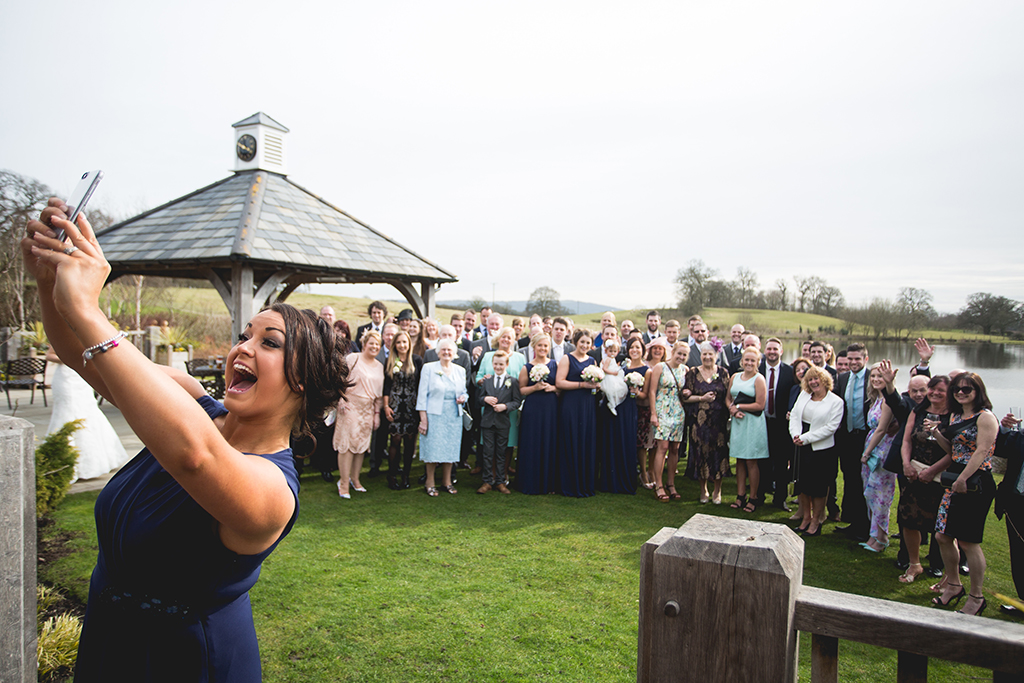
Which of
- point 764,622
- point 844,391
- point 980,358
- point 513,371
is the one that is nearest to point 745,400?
point 844,391

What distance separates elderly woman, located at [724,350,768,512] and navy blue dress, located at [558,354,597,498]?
6.44ft

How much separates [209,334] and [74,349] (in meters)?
30.3

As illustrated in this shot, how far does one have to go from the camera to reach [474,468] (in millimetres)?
9758

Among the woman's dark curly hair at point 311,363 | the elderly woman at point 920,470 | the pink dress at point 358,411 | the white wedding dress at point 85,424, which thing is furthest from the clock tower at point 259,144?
the elderly woman at point 920,470

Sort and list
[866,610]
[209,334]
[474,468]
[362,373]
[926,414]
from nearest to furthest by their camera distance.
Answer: [866,610], [926,414], [362,373], [474,468], [209,334]

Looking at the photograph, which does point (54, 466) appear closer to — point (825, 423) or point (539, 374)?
point (539, 374)

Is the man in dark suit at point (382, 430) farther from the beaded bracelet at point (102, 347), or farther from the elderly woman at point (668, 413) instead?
the beaded bracelet at point (102, 347)

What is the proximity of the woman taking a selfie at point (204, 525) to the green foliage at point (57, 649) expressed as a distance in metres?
2.76

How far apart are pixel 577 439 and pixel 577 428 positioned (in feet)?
0.56

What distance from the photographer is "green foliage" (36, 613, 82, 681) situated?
3691mm

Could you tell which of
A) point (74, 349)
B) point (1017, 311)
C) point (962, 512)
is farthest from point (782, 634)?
point (1017, 311)

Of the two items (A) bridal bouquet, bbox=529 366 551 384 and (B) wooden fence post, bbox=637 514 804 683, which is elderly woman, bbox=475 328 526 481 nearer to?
(A) bridal bouquet, bbox=529 366 551 384

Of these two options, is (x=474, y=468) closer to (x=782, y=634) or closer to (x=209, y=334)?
(x=782, y=634)

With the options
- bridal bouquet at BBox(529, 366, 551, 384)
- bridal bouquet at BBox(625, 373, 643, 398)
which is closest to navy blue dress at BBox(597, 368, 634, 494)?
bridal bouquet at BBox(625, 373, 643, 398)
